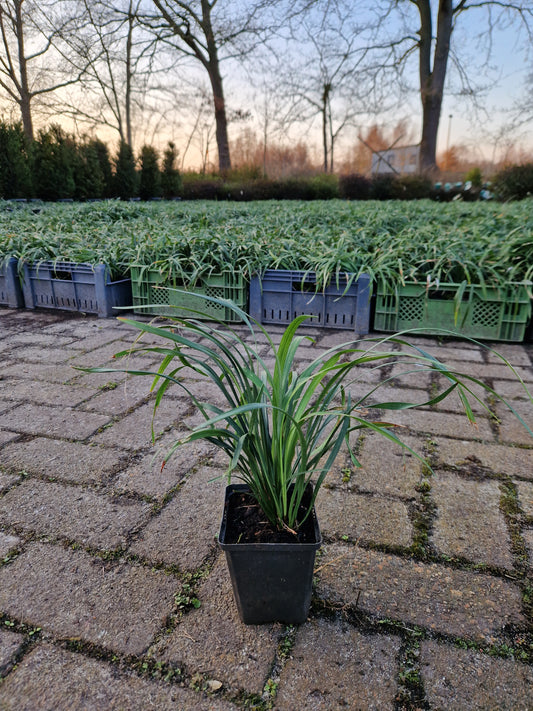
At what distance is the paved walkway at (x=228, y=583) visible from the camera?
0.83m

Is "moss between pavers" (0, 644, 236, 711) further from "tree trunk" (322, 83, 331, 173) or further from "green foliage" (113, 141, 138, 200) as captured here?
"tree trunk" (322, 83, 331, 173)

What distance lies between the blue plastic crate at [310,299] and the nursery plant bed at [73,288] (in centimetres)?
108

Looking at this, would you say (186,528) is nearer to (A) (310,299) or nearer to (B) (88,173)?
(A) (310,299)

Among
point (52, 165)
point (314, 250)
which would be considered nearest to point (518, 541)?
point (314, 250)

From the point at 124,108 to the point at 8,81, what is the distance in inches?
158

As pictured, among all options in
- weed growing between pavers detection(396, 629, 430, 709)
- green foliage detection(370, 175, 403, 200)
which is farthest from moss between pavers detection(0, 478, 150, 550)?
green foliage detection(370, 175, 403, 200)

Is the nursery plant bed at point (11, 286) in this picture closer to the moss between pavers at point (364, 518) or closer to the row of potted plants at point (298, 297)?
the row of potted plants at point (298, 297)

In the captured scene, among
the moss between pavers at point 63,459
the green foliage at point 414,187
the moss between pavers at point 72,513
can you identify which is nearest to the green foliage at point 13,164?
the moss between pavers at point 63,459

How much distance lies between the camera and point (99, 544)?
46.4 inches

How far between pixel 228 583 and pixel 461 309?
2.36 meters

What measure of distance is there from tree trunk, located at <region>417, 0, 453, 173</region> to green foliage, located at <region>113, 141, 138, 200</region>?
338 inches

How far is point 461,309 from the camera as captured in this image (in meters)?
2.83

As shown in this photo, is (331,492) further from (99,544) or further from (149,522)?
(99,544)

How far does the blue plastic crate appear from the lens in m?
2.96
